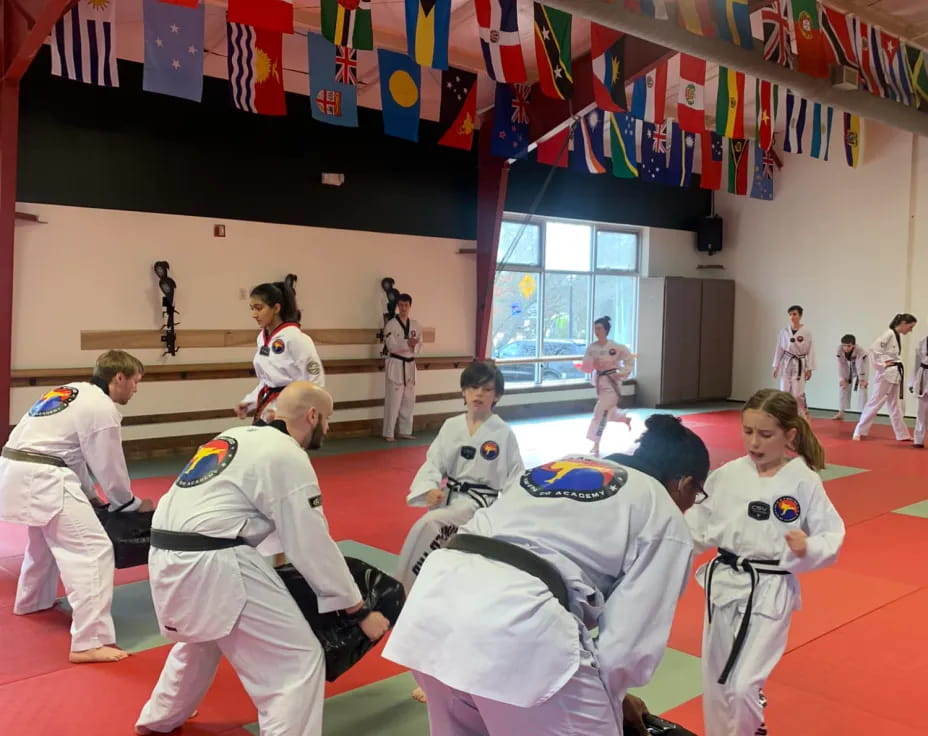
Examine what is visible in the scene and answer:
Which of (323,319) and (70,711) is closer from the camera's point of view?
(70,711)

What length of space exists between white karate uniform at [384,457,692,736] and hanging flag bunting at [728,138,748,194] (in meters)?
10.5

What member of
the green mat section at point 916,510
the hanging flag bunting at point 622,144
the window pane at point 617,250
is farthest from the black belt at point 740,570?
the window pane at point 617,250

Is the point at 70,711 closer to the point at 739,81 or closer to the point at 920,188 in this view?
→ the point at 739,81

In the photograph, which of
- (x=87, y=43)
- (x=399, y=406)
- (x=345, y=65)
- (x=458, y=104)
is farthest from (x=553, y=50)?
(x=399, y=406)

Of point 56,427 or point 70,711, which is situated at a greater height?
point 56,427

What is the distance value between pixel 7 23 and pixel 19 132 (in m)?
1.05

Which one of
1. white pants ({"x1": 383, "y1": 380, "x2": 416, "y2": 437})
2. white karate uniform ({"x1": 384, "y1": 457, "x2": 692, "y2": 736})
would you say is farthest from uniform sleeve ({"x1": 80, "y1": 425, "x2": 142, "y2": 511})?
white pants ({"x1": 383, "y1": 380, "x2": 416, "y2": 437})

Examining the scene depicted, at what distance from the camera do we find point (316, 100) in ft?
22.9

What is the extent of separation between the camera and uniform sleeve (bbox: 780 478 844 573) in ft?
7.80

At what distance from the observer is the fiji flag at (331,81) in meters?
7.03

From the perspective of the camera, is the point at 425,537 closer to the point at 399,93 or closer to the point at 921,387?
the point at 399,93

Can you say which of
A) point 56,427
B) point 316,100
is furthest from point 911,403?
point 56,427

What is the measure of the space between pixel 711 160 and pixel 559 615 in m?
10.1

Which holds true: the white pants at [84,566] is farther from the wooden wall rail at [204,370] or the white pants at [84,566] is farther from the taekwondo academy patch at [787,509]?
the wooden wall rail at [204,370]
